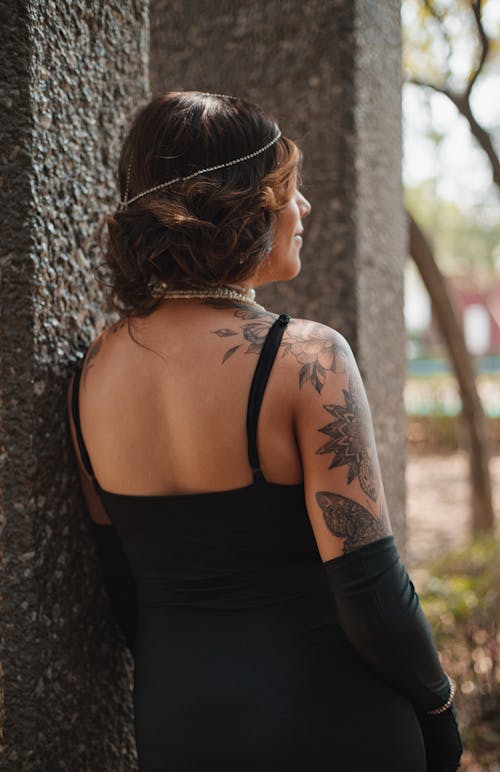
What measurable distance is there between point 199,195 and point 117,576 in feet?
2.86

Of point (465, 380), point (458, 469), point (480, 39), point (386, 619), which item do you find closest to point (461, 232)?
point (458, 469)

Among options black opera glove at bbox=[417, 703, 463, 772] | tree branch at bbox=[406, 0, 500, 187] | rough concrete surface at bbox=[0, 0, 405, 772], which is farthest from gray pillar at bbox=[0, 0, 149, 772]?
tree branch at bbox=[406, 0, 500, 187]

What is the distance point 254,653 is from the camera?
1.50m

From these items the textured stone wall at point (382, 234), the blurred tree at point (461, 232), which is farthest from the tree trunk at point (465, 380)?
the blurred tree at point (461, 232)

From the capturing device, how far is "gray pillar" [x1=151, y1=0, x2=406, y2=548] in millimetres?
2895

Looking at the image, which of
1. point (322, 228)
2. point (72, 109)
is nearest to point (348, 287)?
point (322, 228)

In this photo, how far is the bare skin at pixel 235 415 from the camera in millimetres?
1464

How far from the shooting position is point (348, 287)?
9.56 feet

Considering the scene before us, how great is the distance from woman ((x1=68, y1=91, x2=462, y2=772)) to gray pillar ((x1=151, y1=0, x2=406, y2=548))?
4.40 feet

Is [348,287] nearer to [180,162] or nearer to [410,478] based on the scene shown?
[180,162]

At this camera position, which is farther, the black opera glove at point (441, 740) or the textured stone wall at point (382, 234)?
the textured stone wall at point (382, 234)

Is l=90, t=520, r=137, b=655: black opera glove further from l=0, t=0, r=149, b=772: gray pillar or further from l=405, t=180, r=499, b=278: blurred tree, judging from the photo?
l=405, t=180, r=499, b=278: blurred tree

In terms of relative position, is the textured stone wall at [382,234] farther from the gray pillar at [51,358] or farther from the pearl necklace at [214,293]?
the pearl necklace at [214,293]

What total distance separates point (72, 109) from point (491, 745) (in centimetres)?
331
